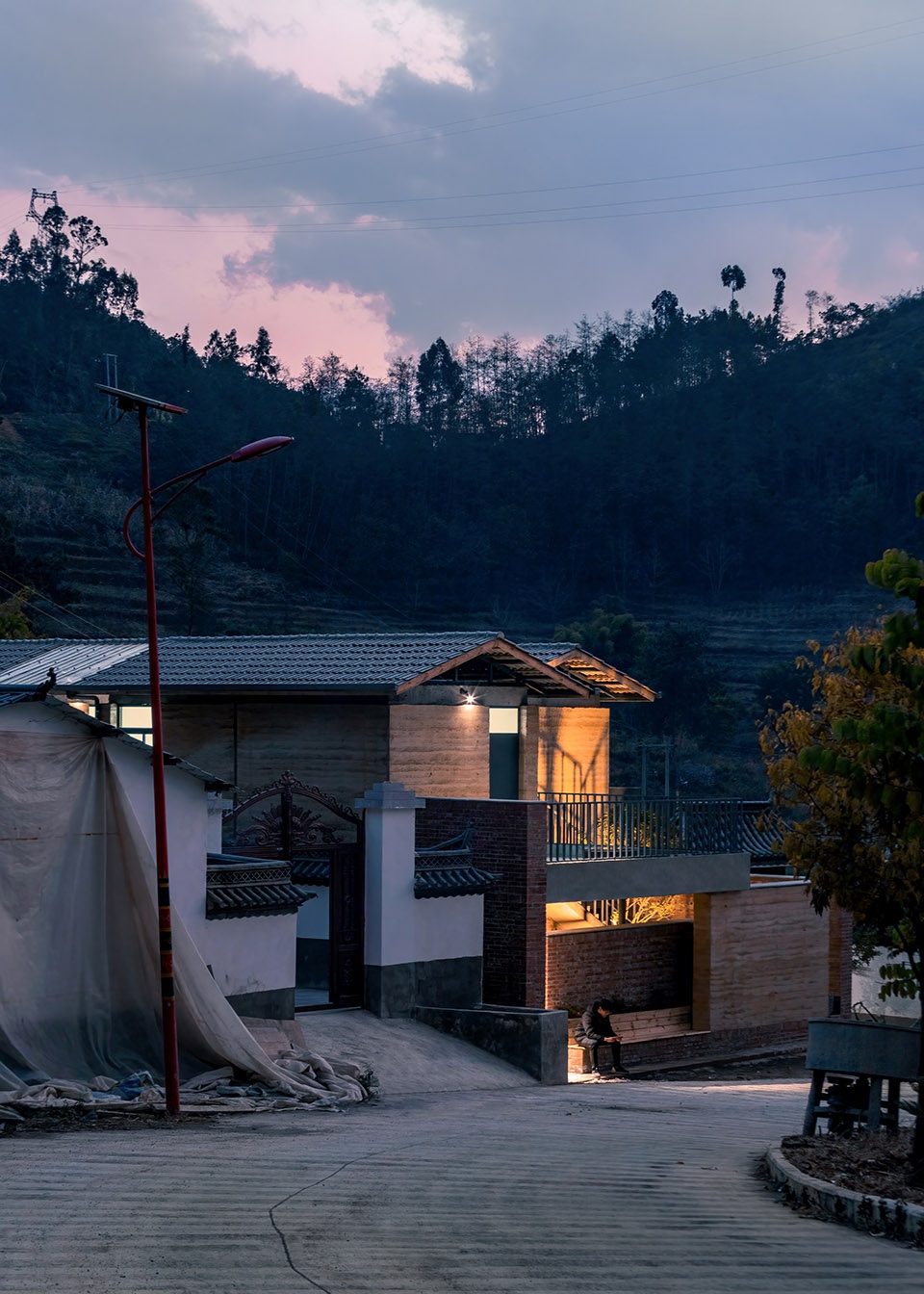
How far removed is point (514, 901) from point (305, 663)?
7.92m

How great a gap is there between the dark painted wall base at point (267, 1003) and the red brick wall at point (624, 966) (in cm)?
670

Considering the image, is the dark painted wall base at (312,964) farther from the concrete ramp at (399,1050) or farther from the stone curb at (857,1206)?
the stone curb at (857,1206)

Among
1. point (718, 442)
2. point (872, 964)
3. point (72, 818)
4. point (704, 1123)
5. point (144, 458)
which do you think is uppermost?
point (718, 442)

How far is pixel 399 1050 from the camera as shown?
64.0 ft

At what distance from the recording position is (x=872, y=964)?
3297 cm

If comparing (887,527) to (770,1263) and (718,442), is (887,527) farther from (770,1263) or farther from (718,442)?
(770,1263)

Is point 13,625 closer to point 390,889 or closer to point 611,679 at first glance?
point 611,679

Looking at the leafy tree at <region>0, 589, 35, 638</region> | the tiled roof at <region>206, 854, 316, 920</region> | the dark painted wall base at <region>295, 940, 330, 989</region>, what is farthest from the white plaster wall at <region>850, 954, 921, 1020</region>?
the leafy tree at <region>0, 589, 35, 638</region>

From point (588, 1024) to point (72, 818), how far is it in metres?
12.0

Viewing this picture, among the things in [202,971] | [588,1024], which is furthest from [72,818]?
[588,1024]

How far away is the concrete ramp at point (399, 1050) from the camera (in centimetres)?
1830

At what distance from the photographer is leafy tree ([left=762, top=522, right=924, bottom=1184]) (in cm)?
995

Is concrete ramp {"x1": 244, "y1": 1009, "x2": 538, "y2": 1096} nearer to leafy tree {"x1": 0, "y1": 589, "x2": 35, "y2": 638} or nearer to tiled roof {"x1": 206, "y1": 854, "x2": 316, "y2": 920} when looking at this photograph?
tiled roof {"x1": 206, "y1": 854, "x2": 316, "y2": 920}

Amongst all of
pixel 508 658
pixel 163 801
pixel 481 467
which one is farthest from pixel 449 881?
pixel 481 467
